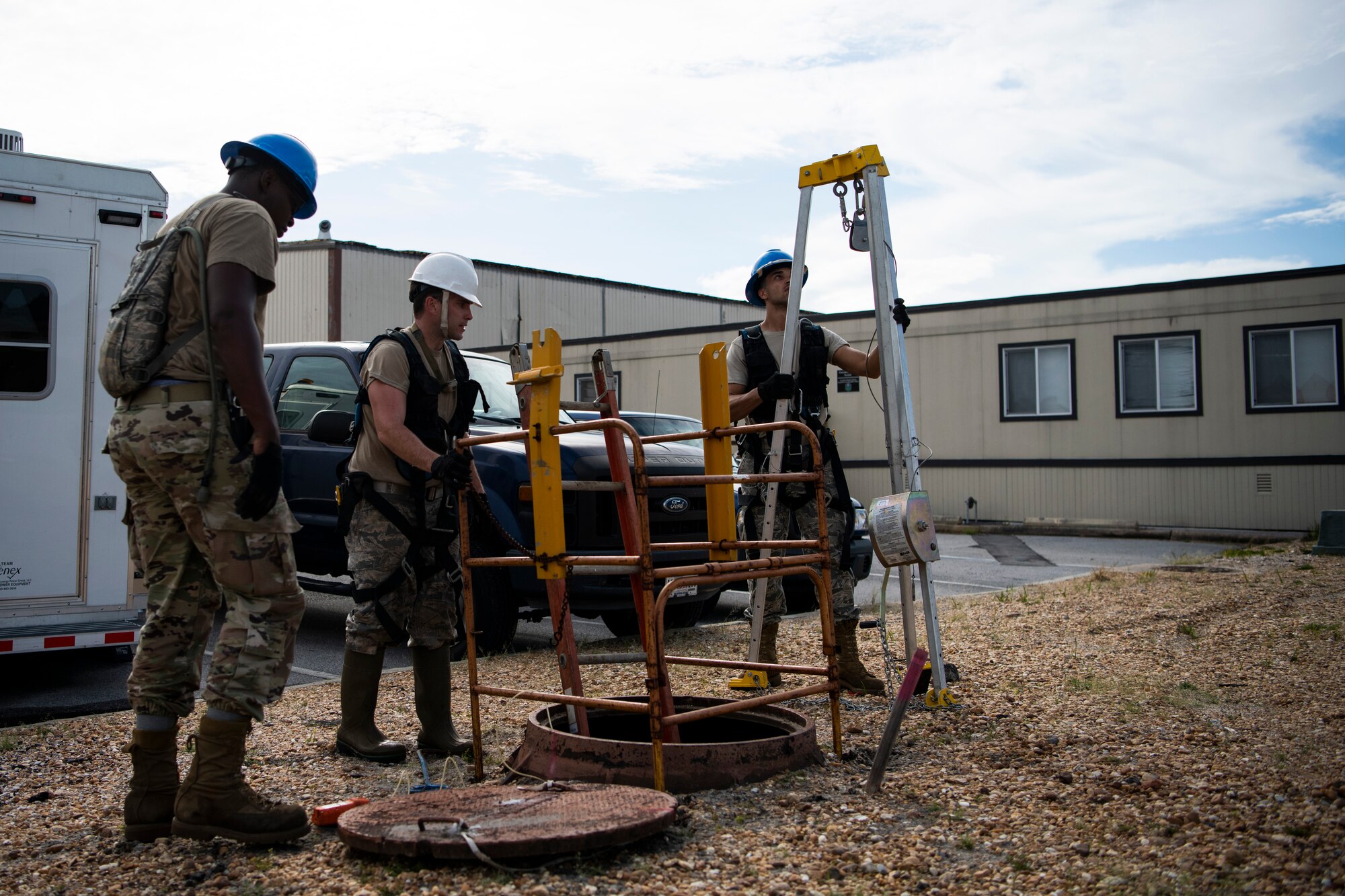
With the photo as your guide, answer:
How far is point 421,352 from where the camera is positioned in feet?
14.9

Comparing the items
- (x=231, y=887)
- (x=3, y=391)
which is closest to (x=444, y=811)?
(x=231, y=887)

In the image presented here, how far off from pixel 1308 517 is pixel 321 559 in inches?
620

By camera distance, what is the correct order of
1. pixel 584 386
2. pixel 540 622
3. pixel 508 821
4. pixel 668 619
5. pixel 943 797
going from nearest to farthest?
pixel 508 821, pixel 943 797, pixel 668 619, pixel 540 622, pixel 584 386

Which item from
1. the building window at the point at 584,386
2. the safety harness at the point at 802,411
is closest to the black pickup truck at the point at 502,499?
the safety harness at the point at 802,411

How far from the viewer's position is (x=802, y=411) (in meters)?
5.57

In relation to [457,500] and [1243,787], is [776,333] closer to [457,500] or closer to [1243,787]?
[457,500]

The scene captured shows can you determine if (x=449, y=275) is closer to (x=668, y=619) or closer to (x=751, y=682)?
(x=751, y=682)

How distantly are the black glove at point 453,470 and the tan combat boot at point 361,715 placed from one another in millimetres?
892

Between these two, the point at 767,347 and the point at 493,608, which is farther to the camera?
the point at 493,608

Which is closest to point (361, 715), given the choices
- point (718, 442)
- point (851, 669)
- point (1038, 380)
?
point (718, 442)

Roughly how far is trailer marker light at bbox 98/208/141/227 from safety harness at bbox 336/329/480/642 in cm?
281

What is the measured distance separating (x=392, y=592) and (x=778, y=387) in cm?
199

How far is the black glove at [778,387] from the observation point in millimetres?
5230

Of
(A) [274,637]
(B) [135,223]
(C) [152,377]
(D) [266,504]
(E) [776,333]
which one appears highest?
(B) [135,223]
